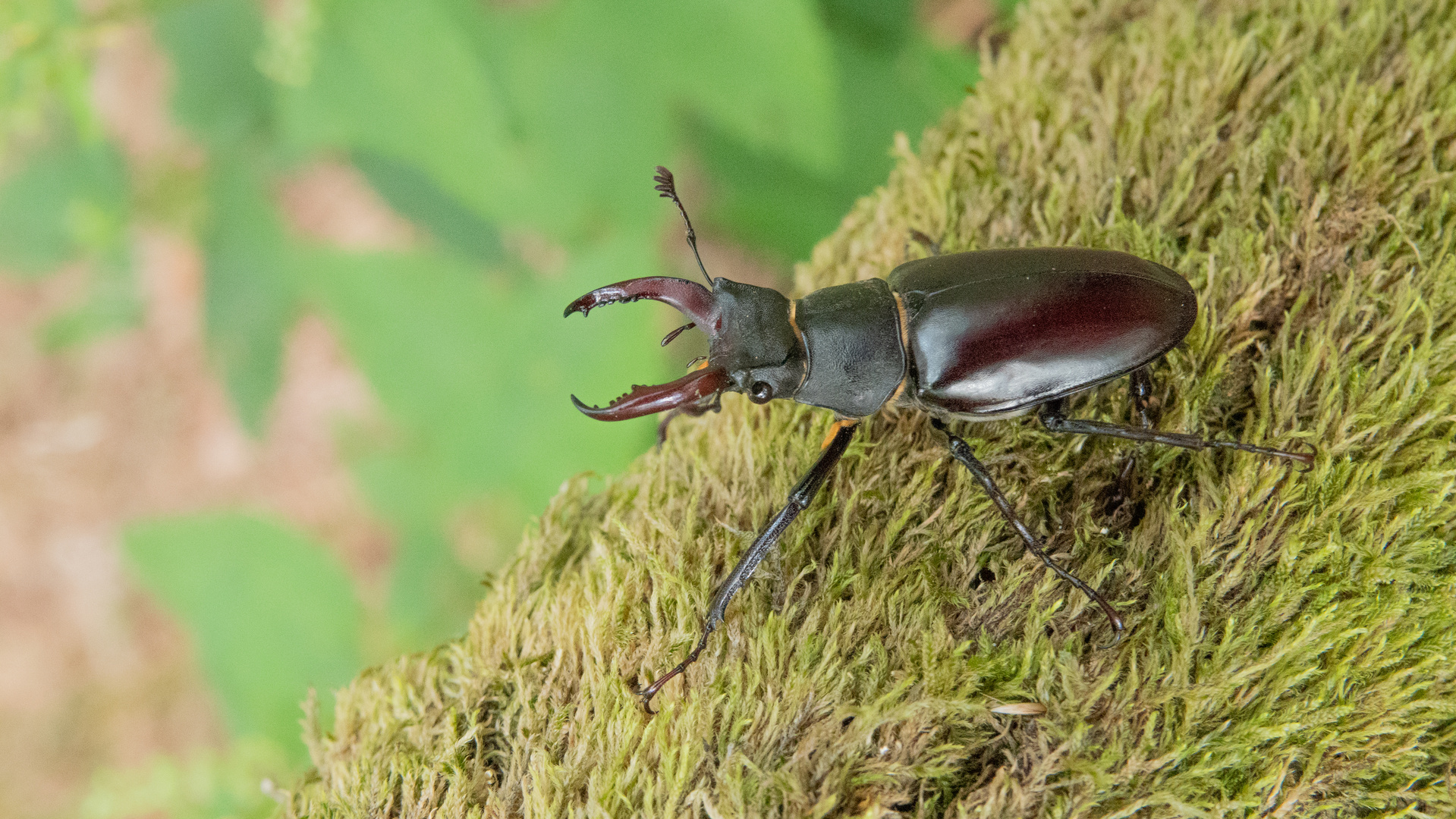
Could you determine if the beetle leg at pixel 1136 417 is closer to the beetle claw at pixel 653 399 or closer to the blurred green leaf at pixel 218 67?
the beetle claw at pixel 653 399

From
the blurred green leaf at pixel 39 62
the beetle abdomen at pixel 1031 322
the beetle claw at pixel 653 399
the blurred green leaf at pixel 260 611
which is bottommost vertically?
the beetle claw at pixel 653 399

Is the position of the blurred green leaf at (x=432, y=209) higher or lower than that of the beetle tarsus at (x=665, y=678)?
higher

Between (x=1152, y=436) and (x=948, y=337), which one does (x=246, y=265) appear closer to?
(x=948, y=337)

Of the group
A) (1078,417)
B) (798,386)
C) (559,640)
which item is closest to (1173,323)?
(1078,417)

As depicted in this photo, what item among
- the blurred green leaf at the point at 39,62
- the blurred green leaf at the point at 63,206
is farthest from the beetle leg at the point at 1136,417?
the blurred green leaf at the point at 63,206

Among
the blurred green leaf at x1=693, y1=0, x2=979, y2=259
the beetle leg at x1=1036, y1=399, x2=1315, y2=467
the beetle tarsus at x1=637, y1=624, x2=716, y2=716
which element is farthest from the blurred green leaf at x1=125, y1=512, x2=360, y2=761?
the beetle leg at x1=1036, y1=399, x2=1315, y2=467
